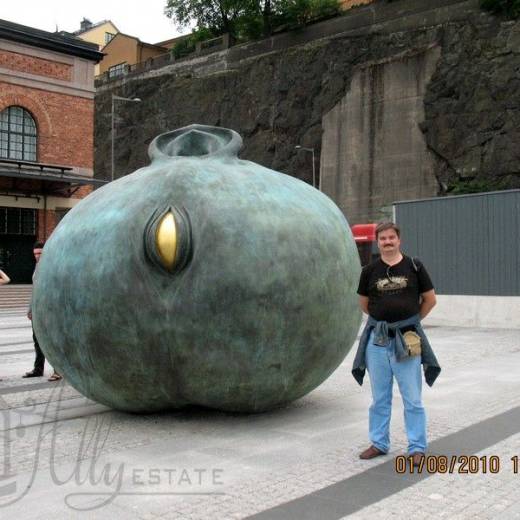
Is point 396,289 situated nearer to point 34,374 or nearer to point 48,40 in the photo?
point 34,374

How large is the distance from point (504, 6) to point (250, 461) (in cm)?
4160

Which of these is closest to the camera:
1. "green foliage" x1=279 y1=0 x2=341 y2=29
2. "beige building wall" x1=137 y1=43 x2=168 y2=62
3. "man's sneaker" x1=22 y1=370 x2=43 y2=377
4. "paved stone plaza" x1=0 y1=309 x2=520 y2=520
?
"paved stone plaza" x1=0 y1=309 x2=520 y2=520

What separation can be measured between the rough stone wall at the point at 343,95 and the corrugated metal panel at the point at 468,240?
22.2m

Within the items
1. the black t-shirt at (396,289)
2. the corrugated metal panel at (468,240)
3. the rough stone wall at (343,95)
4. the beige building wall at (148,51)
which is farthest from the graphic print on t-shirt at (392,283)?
the beige building wall at (148,51)

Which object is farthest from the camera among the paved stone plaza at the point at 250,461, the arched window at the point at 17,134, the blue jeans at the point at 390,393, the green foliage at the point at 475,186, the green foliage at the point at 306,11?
the green foliage at the point at 306,11

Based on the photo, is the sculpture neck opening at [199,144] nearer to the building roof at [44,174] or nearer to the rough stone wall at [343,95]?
the building roof at [44,174]

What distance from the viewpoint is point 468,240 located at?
54.6ft

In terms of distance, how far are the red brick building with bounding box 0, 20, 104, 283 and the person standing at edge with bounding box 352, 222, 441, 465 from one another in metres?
27.2

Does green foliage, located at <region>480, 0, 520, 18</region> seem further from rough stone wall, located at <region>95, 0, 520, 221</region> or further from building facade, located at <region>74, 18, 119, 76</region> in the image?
building facade, located at <region>74, 18, 119, 76</region>

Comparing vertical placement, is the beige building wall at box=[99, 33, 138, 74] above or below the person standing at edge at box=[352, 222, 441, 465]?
above

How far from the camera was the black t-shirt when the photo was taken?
16.0 ft

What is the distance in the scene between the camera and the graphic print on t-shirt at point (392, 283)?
4.90m
